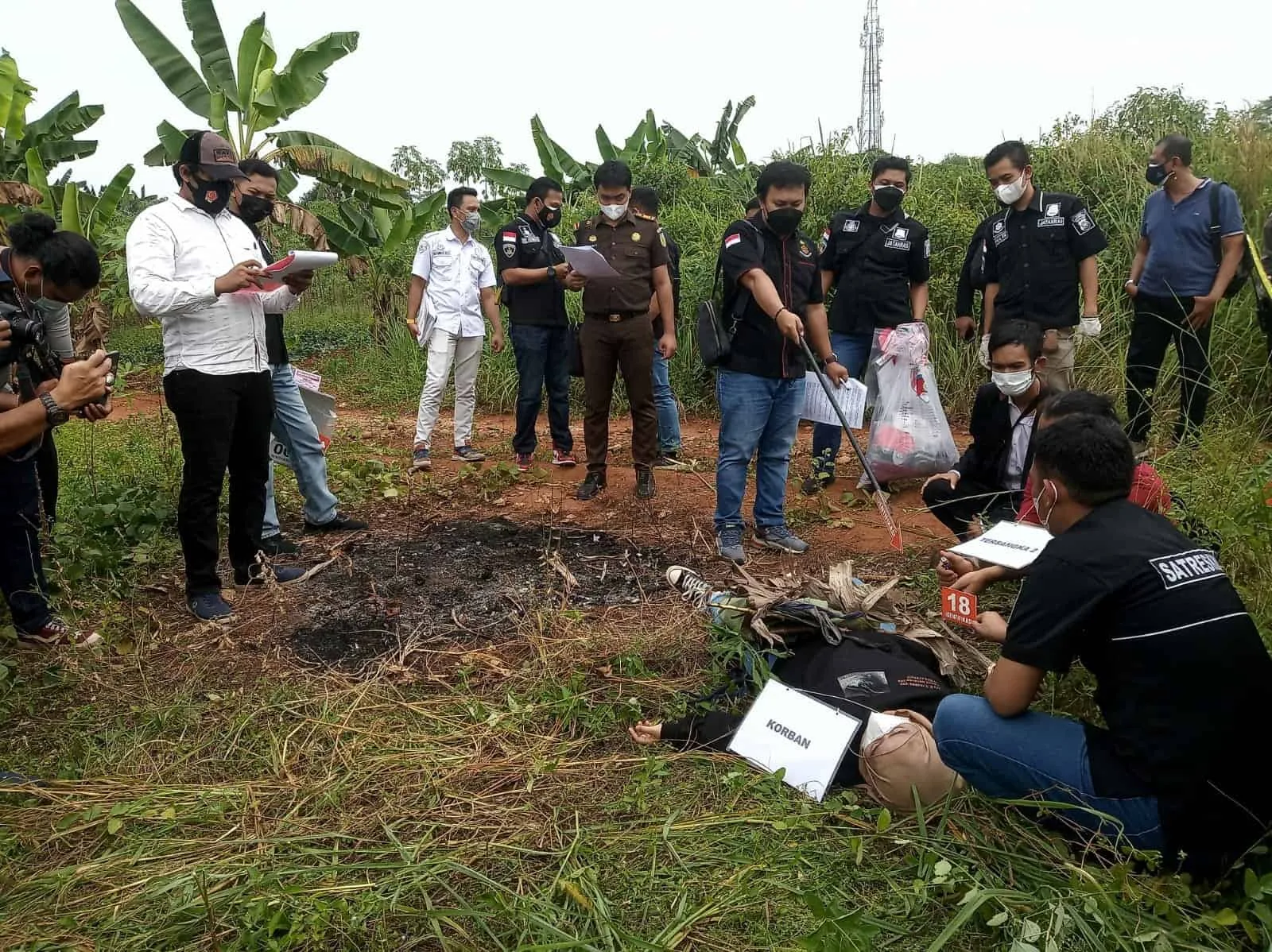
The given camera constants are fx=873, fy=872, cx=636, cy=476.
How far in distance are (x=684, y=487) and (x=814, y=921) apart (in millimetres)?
4027

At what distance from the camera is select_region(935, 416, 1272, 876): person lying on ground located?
1906 millimetres

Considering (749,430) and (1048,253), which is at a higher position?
(1048,253)

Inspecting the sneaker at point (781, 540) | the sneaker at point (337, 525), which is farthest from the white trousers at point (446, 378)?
the sneaker at point (781, 540)

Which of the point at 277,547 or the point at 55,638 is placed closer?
the point at 55,638

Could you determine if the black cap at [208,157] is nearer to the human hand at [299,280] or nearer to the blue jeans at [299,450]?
the human hand at [299,280]

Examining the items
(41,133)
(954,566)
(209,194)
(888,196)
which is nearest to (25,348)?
(209,194)

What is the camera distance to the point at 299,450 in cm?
466

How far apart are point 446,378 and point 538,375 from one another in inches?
28.2

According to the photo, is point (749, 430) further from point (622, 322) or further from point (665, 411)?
point (665, 411)

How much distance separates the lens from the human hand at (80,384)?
272 cm

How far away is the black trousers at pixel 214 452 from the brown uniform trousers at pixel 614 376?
2093mm

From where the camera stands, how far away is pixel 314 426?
15.5ft

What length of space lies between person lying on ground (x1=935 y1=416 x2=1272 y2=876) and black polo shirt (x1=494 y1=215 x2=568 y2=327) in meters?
4.34

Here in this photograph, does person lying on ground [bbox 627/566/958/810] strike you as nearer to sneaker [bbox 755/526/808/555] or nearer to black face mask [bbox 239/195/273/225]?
sneaker [bbox 755/526/808/555]
